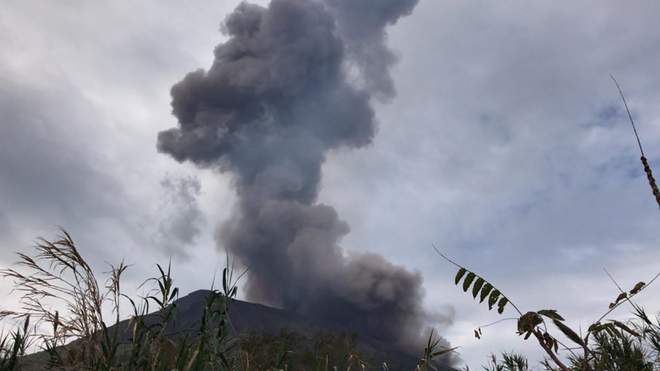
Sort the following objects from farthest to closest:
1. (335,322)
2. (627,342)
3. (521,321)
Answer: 1. (335,322)
2. (627,342)
3. (521,321)

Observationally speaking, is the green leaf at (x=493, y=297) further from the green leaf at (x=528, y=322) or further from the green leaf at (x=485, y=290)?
the green leaf at (x=528, y=322)

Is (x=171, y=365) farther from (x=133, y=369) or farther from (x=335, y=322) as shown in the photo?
(x=335, y=322)

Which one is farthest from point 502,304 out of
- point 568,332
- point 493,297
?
point 568,332

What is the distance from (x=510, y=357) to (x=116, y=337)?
384 inches

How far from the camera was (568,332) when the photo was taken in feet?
7.93

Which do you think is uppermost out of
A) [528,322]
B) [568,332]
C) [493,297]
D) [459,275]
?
[459,275]

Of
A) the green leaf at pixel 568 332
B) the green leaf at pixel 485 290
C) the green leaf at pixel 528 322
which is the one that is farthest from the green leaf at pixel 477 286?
the green leaf at pixel 568 332

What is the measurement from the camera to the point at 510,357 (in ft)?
36.6

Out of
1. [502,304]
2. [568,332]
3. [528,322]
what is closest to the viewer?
[568,332]

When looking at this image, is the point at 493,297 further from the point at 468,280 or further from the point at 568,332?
the point at 568,332

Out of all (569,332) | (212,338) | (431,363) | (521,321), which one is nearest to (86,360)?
(212,338)

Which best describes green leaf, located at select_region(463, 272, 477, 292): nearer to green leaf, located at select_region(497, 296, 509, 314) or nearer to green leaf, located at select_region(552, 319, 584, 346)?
green leaf, located at select_region(497, 296, 509, 314)

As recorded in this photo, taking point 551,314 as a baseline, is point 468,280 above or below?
above

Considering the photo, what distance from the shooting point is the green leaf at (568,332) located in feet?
7.54
